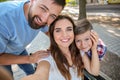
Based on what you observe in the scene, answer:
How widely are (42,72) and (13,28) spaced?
53 cm

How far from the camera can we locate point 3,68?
2602mm

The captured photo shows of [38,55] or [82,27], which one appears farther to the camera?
[82,27]

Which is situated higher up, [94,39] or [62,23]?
[62,23]

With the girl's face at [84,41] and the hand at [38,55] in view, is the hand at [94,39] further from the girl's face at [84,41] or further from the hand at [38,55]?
the hand at [38,55]

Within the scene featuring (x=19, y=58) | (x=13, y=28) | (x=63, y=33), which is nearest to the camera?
(x=13, y=28)

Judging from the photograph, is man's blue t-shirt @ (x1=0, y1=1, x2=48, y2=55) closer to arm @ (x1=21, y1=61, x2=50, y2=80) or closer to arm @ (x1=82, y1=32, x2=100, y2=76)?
arm @ (x1=21, y1=61, x2=50, y2=80)

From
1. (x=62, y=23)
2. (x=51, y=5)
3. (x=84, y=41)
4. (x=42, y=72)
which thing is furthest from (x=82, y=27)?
(x=42, y=72)

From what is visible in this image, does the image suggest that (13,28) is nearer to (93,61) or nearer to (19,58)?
(19,58)

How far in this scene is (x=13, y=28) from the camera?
225 cm

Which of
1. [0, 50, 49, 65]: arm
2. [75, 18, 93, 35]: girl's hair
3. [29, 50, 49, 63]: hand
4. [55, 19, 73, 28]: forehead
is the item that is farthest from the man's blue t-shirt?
[75, 18, 93, 35]: girl's hair

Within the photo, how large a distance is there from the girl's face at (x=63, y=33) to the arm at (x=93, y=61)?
0.32m

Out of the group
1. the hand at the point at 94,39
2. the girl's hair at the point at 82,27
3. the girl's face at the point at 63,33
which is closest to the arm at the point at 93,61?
the hand at the point at 94,39

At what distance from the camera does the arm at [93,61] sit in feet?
8.48

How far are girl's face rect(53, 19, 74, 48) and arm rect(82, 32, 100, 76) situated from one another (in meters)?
0.32
